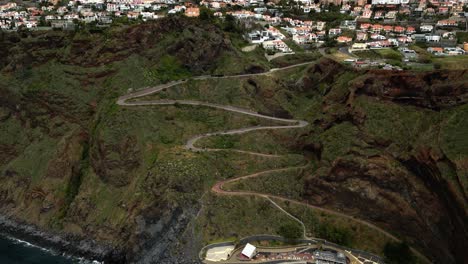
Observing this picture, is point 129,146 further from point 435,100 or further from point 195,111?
point 435,100

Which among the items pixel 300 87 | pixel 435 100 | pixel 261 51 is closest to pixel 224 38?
pixel 261 51

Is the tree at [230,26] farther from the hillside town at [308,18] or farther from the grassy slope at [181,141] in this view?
the grassy slope at [181,141]

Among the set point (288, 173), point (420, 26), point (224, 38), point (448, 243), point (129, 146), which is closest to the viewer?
point (448, 243)

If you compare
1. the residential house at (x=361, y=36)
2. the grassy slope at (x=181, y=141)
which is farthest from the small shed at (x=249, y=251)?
the residential house at (x=361, y=36)

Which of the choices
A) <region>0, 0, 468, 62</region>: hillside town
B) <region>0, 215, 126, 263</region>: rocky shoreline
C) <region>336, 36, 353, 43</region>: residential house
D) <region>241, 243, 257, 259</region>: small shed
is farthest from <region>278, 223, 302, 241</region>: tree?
<region>336, 36, 353, 43</region>: residential house

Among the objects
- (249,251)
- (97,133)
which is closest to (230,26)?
(97,133)

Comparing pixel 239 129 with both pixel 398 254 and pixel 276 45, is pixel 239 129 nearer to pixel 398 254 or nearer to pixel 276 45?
pixel 276 45
